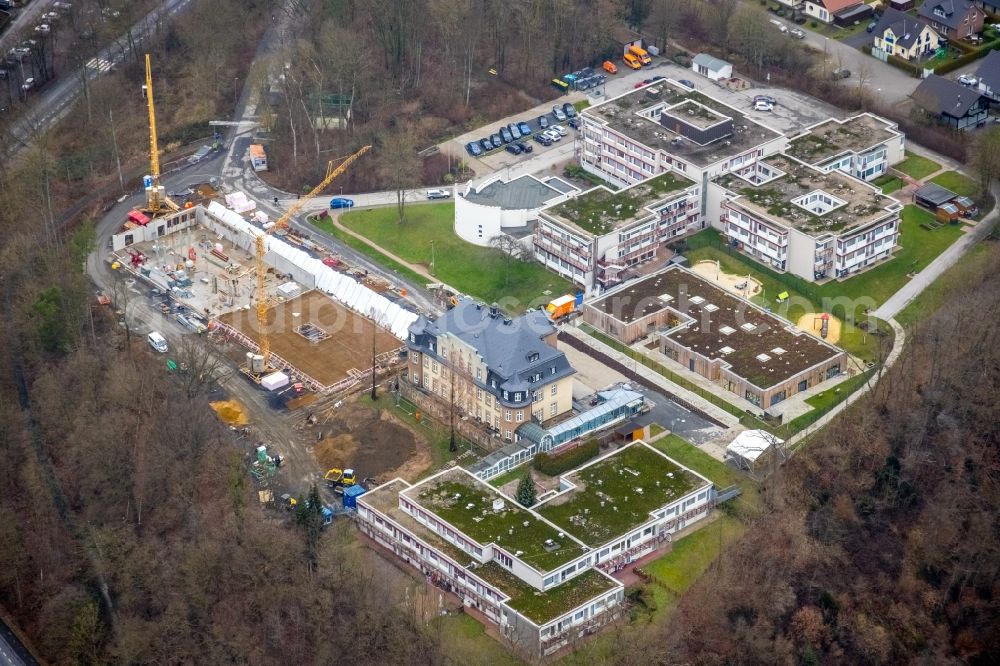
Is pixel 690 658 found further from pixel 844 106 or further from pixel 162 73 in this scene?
pixel 162 73

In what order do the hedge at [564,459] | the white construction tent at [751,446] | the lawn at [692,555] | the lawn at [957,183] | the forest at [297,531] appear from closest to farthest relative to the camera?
the forest at [297,531] < the lawn at [692,555] < the white construction tent at [751,446] < the hedge at [564,459] < the lawn at [957,183]

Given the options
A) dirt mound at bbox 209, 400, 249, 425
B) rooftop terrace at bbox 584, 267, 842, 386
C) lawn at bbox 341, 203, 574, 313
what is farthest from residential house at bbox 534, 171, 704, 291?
dirt mound at bbox 209, 400, 249, 425

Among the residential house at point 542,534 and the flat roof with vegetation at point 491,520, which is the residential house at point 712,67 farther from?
the flat roof with vegetation at point 491,520

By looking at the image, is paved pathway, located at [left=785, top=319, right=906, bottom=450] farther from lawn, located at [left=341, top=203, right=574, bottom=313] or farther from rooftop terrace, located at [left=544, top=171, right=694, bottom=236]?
lawn, located at [left=341, top=203, right=574, bottom=313]

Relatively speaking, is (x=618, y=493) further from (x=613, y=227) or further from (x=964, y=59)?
(x=964, y=59)

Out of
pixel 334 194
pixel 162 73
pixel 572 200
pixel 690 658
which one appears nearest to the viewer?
pixel 690 658

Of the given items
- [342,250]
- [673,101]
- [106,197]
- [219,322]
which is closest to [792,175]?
[673,101]

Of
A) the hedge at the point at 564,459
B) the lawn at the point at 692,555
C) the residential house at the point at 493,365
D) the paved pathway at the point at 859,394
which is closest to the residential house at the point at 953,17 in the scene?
the paved pathway at the point at 859,394
